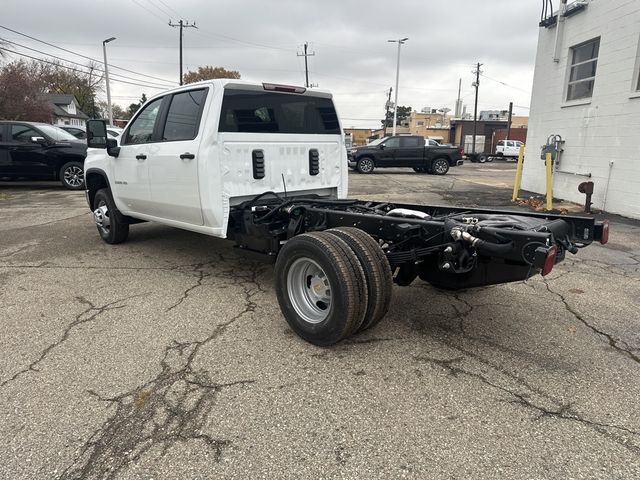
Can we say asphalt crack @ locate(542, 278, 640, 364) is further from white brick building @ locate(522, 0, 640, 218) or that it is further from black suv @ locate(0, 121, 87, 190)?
black suv @ locate(0, 121, 87, 190)

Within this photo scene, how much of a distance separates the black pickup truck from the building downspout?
993 cm

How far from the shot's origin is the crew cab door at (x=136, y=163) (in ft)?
17.9

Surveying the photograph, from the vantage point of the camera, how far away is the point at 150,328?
392 cm

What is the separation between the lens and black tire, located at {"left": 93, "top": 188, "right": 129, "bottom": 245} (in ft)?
21.3

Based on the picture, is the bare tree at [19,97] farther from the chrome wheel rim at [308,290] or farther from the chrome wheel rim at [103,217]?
the chrome wheel rim at [308,290]

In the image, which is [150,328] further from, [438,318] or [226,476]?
[438,318]

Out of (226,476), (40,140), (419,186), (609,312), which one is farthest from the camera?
(419,186)

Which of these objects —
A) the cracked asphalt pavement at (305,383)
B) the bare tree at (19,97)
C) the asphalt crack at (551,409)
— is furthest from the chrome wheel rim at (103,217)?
the bare tree at (19,97)

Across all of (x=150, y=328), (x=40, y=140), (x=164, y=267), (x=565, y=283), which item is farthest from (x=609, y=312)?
(x=40, y=140)

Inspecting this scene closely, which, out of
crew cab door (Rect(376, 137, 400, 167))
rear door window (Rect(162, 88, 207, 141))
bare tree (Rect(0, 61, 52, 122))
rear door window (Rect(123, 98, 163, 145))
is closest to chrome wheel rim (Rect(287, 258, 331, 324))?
rear door window (Rect(162, 88, 207, 141))

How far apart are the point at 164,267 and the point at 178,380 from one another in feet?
9.48

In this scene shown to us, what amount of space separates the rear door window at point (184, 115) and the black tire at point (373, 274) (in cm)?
219

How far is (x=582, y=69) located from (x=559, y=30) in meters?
1.20

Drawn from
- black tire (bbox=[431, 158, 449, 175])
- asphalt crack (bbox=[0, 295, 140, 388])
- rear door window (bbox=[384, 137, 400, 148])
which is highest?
rear door window (bbox=[384, 137, 400, 148])
